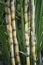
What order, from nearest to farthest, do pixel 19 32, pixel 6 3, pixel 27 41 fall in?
pixel 6 3, pixel 27 41, pixel 19 32

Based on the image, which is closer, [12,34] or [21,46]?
[12,34]

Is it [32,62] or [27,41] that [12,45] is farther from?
[32,62]

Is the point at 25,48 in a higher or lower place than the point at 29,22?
lower

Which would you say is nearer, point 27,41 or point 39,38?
point 27,41

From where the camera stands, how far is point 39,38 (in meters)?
1.36

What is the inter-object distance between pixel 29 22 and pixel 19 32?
0.16 metres

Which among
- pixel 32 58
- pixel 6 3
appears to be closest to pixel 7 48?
pixel 32 58

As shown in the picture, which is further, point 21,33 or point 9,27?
point 21,33

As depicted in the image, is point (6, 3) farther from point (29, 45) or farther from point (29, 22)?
point (29, 45)

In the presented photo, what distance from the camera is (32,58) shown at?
4.05 feet

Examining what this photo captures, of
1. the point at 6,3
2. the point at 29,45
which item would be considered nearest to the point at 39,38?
the point at 29,45

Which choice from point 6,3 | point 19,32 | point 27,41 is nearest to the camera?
Answer: point 6,3

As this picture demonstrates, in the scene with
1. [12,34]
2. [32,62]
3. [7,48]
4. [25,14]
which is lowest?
[32,62]

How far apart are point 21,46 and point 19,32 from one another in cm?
10
